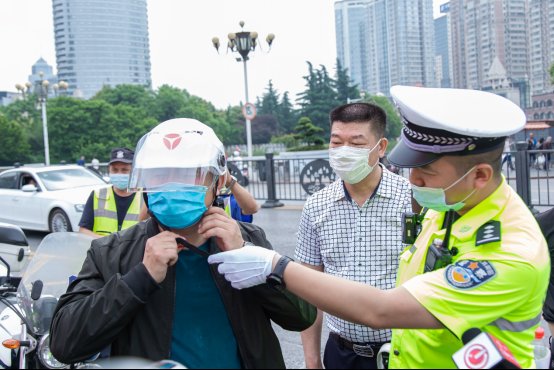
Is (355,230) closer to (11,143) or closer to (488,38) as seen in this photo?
A: (11,143)

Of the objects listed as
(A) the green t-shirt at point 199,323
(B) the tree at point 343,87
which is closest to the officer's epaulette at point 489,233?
(A) the green t-shirt at point 199,323

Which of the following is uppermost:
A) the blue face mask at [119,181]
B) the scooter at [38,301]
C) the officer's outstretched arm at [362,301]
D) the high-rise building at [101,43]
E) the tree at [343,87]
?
the high-rise building at [101,43]

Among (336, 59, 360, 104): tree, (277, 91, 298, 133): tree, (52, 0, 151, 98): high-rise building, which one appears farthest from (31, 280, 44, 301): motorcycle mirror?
(52, 0, 151, 98): high-rise building

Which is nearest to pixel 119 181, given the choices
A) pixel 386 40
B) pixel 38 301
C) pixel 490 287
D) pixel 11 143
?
pixel 38 301

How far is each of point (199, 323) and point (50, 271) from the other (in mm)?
1848

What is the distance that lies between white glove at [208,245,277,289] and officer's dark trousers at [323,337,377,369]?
1.40m

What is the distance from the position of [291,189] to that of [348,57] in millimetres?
73876

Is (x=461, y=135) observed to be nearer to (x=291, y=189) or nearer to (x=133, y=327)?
(x=133, y=327)

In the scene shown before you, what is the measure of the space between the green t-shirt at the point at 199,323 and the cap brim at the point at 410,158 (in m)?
0.74

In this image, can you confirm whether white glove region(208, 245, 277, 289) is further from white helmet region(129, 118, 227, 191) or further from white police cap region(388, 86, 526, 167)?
white police cap region(388, 86, 526, 167)

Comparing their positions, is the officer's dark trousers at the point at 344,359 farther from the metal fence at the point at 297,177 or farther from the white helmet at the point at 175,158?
the metal fence at the point at 297,177

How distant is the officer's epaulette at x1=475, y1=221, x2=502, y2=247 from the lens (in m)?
1.69

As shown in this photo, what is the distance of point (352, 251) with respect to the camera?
3.09m

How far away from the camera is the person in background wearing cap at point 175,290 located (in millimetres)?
1848
